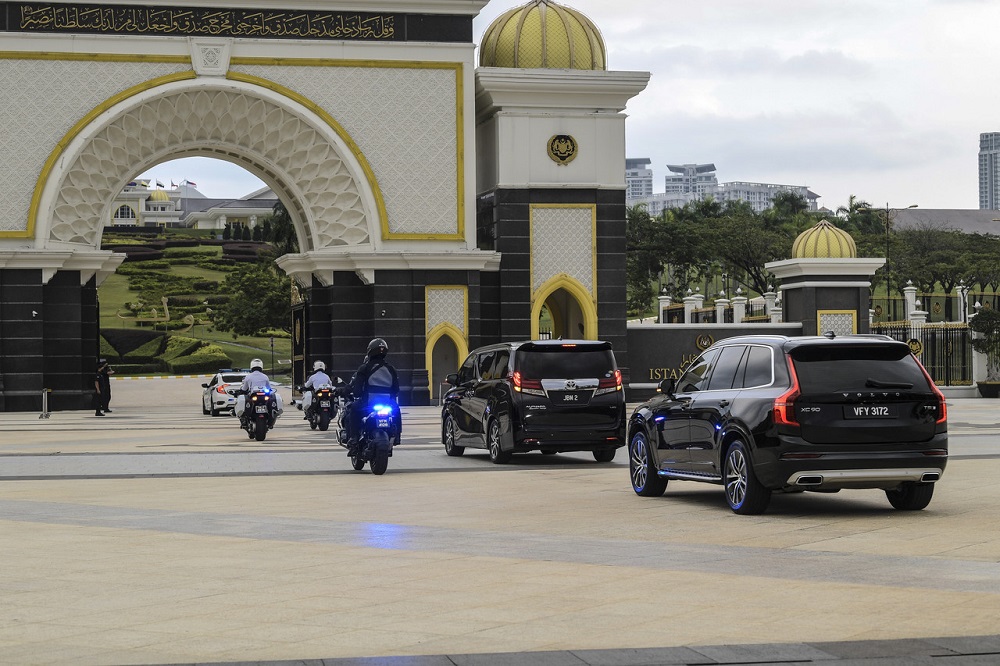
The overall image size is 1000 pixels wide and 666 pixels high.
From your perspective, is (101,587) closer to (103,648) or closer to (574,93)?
(103,648)

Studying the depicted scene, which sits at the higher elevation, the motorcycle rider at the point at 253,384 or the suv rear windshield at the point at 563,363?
the suv rear windshield at the point at 563,363

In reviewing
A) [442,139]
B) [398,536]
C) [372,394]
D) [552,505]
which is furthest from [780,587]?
[442,139]

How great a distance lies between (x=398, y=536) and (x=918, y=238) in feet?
306

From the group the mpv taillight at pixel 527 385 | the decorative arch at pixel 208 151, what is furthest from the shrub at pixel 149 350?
the mpv taillight at pixel 527 385

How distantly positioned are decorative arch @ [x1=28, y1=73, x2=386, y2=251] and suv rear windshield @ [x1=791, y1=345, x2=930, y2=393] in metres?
29.4

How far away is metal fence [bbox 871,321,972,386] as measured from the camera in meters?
49.8

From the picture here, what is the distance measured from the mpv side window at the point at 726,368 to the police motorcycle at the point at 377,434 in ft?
17.2

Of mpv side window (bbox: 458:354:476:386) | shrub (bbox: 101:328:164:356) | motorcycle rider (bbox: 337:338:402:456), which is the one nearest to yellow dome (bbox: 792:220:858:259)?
mpv side window (bbox: 458:354:476:386)

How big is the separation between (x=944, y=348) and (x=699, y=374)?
3767 centimetres

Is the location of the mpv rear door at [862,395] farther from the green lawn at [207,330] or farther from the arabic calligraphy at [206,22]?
the green lawn at [207,330]

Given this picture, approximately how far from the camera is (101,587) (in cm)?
895

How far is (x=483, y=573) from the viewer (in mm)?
9461

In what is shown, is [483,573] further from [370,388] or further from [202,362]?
[202,362]

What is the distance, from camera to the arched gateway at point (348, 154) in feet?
130
